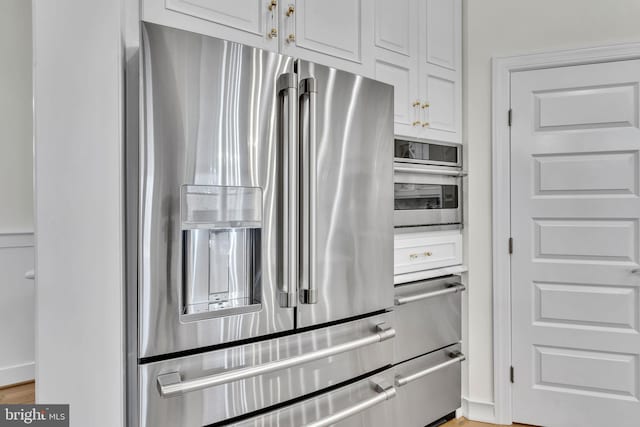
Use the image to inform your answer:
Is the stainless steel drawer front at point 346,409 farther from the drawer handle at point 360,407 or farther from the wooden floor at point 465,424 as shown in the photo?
the wooden floor at point 465,424

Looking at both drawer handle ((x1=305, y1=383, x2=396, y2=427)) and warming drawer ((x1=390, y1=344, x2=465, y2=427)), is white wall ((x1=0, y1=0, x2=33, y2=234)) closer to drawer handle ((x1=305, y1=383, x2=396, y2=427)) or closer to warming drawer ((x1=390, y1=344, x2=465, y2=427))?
drawer handle ((x1=305, y1=383, x2=396, y2=427))

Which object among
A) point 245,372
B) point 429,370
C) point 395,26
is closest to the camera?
point 245,372

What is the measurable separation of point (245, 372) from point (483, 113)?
6.70ft

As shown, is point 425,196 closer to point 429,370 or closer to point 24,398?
point 429,370

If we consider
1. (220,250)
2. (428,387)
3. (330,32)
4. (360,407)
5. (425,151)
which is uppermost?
(330,32)

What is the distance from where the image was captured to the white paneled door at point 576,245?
2166 millimetres

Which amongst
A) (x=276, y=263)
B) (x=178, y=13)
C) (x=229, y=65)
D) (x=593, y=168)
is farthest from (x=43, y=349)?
(x=593, y=168)

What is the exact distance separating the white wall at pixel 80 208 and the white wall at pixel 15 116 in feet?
7.19

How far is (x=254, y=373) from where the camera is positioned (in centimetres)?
121

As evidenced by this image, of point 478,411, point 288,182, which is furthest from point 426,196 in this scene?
point 478,411

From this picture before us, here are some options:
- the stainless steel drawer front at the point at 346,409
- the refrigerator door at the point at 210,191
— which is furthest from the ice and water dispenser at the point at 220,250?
the stainless steel drawer front at the point at 346,409

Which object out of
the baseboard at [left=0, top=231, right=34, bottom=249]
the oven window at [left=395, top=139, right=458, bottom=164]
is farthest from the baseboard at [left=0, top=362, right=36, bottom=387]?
the oven window at [left=395, top=139, right=458, bottom=164]

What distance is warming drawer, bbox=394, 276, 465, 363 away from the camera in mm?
2064

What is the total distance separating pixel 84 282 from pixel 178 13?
891 mm
